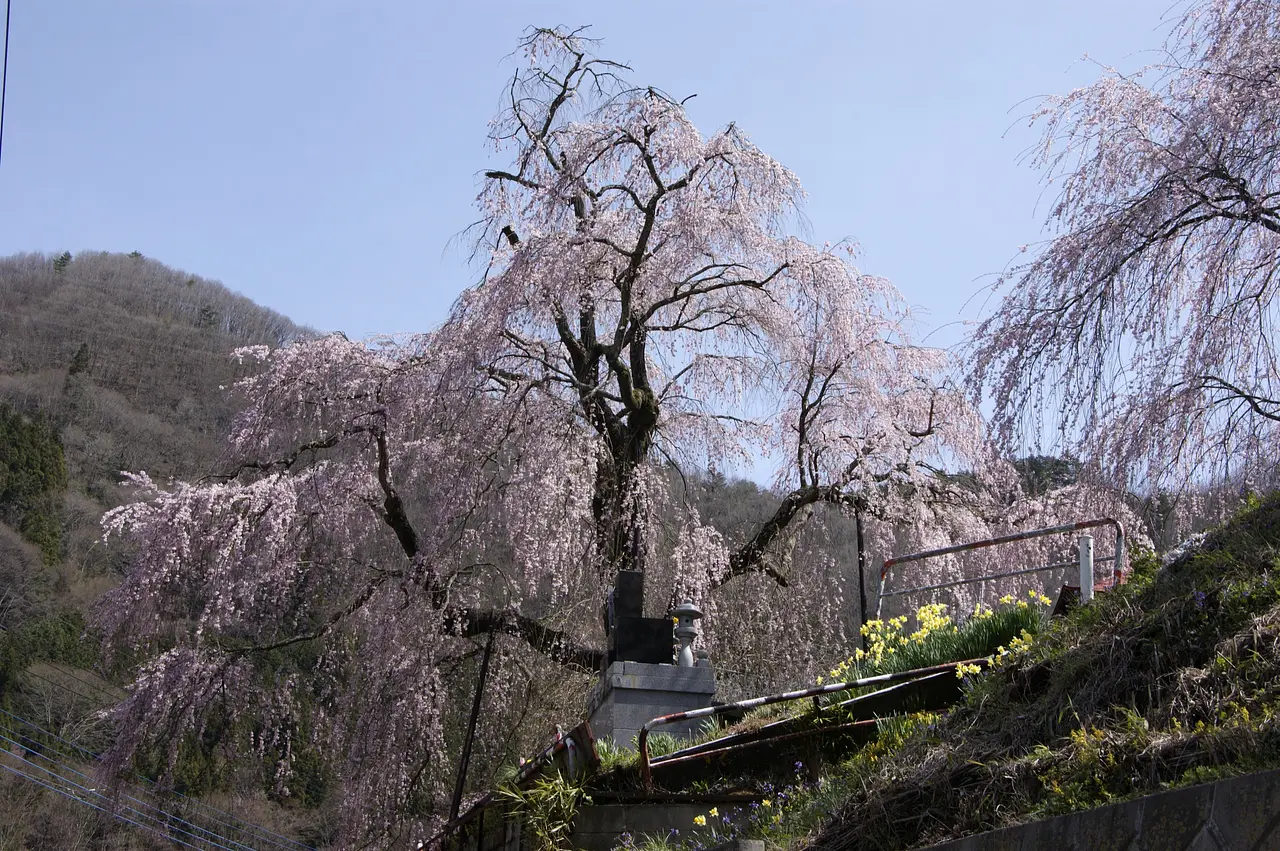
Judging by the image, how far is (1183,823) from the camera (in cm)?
371

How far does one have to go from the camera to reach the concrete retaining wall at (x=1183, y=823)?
3.49m

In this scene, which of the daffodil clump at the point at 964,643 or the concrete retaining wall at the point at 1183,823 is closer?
the concrete retaining wall at the point at 1183,823

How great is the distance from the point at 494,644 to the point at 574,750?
22.8 feet

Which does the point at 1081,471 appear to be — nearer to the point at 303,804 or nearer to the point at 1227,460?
the point at 1227,460

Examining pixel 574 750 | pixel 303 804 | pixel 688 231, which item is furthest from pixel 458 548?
pixel 303 804

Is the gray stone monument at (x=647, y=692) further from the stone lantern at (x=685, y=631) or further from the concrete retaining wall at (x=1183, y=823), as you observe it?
the concrete retaining wall at (x=1183, y=823)

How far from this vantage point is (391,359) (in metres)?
16.1

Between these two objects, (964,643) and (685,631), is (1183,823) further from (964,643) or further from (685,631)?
(685,631)

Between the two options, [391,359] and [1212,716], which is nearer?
[1212,716]

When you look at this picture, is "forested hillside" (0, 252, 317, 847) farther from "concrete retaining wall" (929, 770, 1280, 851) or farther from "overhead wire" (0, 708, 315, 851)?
"concrete retaining wall" (929, 770, 1280, 851)

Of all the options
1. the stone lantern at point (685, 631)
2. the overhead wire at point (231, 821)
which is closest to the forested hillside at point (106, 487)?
the overhead wire at point (231, 821)

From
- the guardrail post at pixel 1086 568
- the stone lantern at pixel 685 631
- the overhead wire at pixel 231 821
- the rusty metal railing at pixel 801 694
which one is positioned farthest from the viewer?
the overhead wire at pixel 231 821

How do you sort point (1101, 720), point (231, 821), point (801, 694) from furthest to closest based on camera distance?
point (231, 821) < point (801, 694) < point (1101, 720)

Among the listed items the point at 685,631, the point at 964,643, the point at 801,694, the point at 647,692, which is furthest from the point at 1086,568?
the point at 647,692
